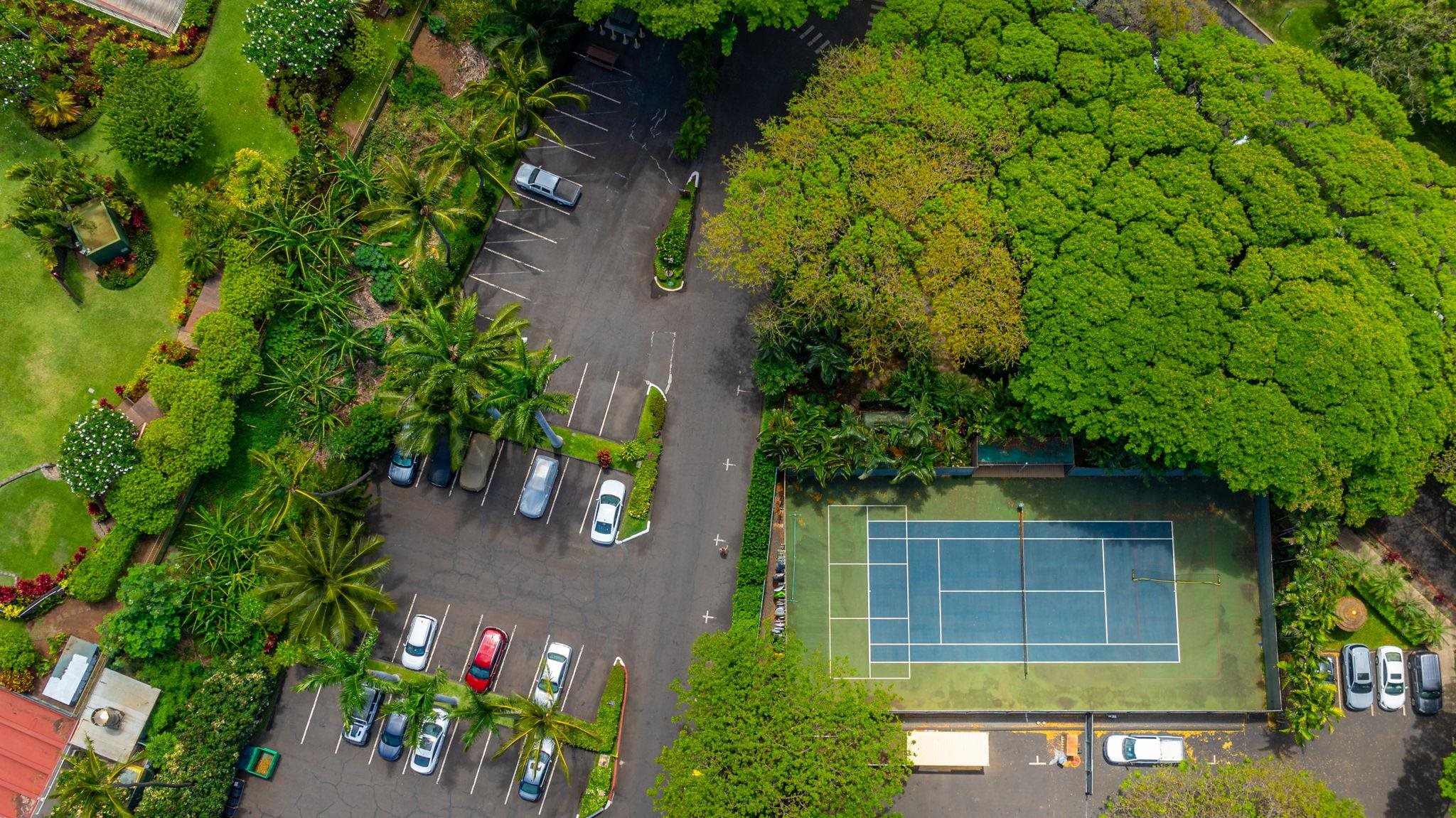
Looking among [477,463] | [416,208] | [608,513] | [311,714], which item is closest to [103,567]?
[311,714]

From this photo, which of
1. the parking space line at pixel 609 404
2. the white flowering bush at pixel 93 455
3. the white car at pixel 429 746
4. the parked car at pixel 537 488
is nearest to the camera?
the white flowering bush at pixel 93 455

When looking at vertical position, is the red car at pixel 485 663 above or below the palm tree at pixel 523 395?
below

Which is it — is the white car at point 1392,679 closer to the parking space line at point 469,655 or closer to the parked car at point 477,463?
the parking space line at point 469,655

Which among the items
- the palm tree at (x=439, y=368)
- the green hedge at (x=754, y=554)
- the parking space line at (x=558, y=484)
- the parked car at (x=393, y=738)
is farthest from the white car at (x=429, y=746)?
the green hedge at (x=754, y=554)

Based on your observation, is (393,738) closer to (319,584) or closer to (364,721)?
(364,721)

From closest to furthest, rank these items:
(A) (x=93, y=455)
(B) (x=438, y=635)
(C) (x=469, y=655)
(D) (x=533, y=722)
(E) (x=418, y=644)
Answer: (D) (x=533, y=722)
(A) (x=93, y=455)
(E) (x=418, y=644)
(C) (x=469, y=655)
(B) (x=438, y=635)

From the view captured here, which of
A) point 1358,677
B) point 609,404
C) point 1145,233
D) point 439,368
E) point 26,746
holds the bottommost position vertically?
point 26,746
